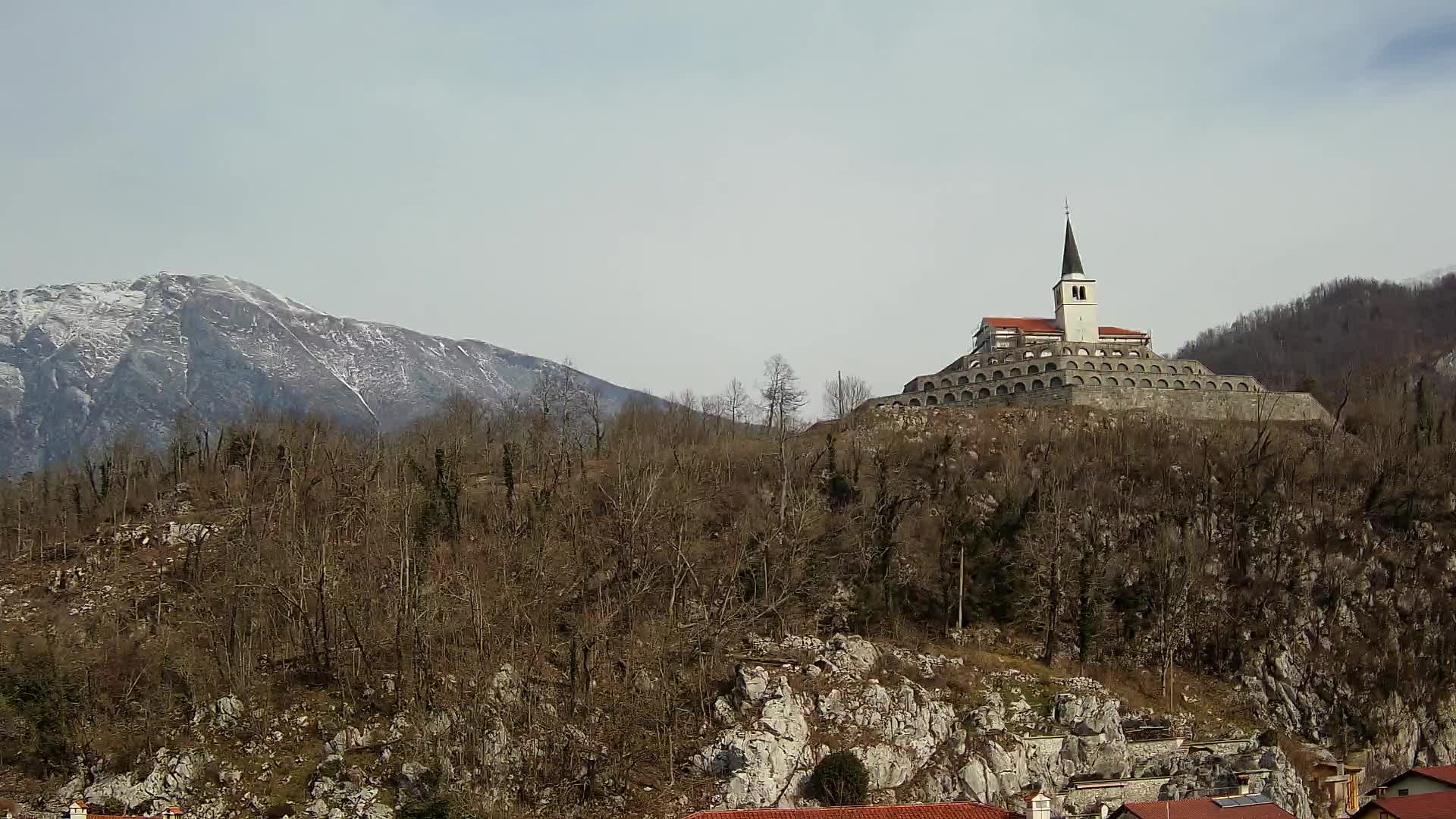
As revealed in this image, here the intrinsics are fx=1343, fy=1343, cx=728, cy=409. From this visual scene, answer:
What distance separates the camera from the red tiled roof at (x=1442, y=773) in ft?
134

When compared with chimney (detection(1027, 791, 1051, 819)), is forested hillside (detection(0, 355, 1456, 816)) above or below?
above

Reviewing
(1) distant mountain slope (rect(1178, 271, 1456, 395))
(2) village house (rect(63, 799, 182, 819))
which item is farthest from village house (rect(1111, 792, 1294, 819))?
(1) distant mountain slope (rect(1178, 271, 1456, 395))

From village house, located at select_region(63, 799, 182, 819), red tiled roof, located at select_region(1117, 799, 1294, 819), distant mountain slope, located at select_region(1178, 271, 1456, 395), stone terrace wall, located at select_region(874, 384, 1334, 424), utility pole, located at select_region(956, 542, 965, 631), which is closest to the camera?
red tiled roof, located at select_region(1117, 799, 1294, 819)

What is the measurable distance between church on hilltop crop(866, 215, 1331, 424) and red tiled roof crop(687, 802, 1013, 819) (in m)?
40.7

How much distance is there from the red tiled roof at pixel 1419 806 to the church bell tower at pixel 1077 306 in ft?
179

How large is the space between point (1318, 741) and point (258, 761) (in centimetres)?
4061

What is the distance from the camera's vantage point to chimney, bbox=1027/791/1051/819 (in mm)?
35781

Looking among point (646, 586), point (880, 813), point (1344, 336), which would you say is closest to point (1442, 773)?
point (880, 813)

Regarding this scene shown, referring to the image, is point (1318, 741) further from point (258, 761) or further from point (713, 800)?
point (258, 761)

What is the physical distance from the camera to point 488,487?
218 feet

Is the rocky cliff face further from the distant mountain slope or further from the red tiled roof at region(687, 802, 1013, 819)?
the distant mountain slope

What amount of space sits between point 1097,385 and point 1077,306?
1570 centimetres

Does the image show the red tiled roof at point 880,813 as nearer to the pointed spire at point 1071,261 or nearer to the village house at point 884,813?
the village house at point 884,813

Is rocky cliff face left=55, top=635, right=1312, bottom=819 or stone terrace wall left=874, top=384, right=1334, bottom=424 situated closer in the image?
rocky cliff face left=55, top=635, right=1312, bottom=819
